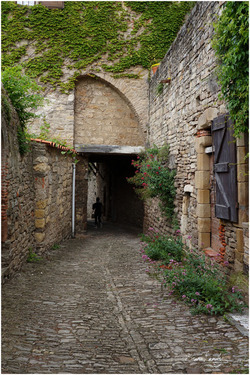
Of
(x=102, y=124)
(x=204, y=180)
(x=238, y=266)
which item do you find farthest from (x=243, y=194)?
(x=102, y=124)

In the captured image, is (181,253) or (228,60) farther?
(181,253)

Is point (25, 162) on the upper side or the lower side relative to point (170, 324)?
upper

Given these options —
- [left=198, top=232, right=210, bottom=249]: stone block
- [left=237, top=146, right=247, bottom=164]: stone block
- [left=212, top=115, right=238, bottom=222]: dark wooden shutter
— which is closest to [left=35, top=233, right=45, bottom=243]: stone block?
[left=198, top=232, right=210, bottom=249]: stone block

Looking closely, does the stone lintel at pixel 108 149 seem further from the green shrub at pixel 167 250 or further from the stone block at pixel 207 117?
the stone block at pixel 207 117

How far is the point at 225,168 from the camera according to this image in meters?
4.14

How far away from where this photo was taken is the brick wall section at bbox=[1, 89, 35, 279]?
169 inches

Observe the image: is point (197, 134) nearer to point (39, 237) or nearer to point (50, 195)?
point (50, 195)

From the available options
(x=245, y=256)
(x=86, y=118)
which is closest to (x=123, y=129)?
(x=86, y=118)

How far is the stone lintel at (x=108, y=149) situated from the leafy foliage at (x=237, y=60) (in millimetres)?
6767

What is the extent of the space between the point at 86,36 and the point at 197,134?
22.7 ft

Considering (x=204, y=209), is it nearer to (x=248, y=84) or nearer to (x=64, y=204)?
(x=248, y=84)

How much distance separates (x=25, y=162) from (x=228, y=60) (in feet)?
12.7

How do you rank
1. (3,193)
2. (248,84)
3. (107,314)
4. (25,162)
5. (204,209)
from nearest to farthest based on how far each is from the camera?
(248,84) < (107,314) < (3,193) < (204,209) < (25,162)

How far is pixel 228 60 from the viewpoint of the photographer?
11.6 feet
